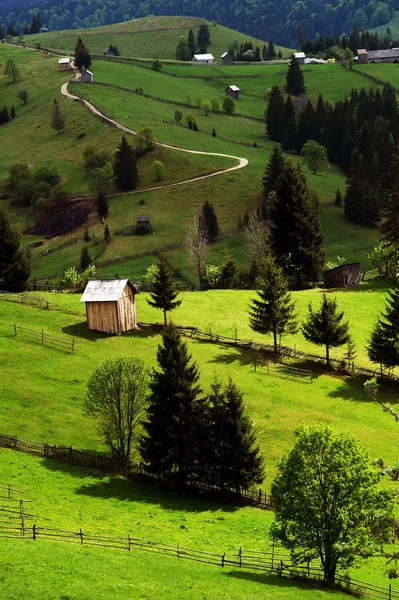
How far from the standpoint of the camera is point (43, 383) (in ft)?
209

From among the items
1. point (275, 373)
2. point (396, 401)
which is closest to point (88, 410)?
point (275, 373)

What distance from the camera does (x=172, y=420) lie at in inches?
2159

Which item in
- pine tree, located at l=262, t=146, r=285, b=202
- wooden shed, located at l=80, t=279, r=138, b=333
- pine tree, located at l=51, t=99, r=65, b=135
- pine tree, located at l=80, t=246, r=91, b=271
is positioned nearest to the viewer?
wooden shed, located at l=80, t=279, r=138, b=333

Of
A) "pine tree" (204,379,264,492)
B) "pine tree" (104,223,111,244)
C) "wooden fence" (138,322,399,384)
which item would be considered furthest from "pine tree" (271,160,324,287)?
"pine tree" (204,379,264,492)

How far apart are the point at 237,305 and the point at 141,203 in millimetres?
71064

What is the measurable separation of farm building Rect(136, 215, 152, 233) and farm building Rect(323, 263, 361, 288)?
49773mm

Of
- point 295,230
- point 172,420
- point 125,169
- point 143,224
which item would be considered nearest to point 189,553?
point 172,420

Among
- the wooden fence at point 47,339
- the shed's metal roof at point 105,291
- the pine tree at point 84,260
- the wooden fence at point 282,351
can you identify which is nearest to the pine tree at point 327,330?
the wooden fence at point 282,351

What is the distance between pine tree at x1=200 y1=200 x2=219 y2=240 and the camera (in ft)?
449

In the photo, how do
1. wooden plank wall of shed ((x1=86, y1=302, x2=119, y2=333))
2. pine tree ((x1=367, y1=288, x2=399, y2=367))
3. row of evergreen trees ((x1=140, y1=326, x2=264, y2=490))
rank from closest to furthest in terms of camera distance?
row of evergreen trees ((x1=140, y1=326, x2=264, y2=490)) → pine tree ((x1=367, y1=288, x2=399, y2=367)) → wooden plank wall of shed ((x1=86, y1=302, x2=119, y2=333))

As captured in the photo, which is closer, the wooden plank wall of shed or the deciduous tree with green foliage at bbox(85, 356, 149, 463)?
the deciduous tree with green foliage at bbox(85, 356, 149, 463)

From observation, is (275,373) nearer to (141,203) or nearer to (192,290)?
(192,290)

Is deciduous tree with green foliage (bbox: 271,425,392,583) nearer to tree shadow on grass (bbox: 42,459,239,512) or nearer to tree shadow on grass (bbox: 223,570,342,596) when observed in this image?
tree shadow on grass (bbox: 223,570,342,596)

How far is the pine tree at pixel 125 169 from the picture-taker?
161875 millimetres
